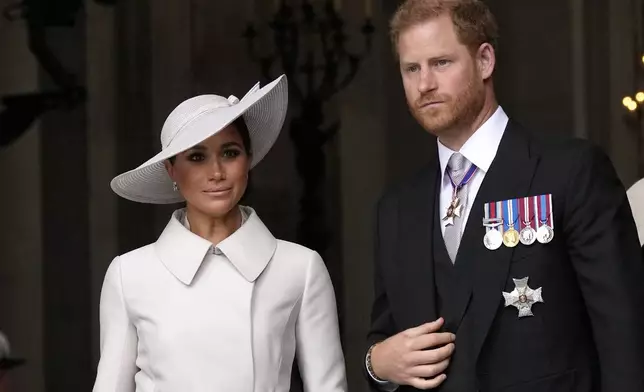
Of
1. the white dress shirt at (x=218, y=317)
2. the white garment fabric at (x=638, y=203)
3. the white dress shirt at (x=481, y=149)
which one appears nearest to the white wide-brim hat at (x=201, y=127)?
the white dress shirt at (x=218, y=317)

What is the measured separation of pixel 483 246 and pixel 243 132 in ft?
1.87

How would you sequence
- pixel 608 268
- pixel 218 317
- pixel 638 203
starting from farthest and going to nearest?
1. pixel 638 203
2. pixel 218 317
3. pixel 608 268

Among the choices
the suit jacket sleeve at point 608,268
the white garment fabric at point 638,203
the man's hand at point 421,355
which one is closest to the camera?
the suit jacket sleeve at point 608,268

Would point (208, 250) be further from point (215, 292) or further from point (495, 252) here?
point (495, 252)

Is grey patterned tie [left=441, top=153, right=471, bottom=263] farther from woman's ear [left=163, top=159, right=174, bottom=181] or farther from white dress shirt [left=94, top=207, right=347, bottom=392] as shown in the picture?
woman's ear [left=163, top=159, right=174, bottom=181]

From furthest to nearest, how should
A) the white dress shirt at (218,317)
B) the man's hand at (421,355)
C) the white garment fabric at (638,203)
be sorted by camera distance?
the white garment fabric at (638,203), the white dress shirt at (218,317), the man's hand at (421,355)

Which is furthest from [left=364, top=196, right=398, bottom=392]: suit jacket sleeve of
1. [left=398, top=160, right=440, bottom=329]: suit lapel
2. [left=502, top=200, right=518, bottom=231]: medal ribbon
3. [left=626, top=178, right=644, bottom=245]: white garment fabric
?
[left=626, top=178, right=644, bottom=245]: white garment fabric

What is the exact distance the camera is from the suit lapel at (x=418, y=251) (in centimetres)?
173

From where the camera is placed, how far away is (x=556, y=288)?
1.63m

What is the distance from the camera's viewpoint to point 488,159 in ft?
5.70

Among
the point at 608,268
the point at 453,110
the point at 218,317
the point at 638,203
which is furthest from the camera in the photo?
the point at 638,203

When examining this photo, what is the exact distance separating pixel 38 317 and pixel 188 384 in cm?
96

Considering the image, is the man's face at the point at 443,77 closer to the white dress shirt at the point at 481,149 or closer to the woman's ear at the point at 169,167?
the white dress shirt at the point at 481,149

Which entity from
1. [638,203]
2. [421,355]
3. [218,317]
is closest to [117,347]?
[218,317]
